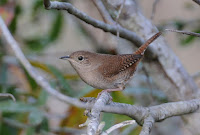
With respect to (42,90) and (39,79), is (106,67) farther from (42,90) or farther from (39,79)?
(39,79)

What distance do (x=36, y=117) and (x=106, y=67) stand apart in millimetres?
749

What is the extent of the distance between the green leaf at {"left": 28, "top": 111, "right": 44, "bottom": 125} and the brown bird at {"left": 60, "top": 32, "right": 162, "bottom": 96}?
0.52 meters

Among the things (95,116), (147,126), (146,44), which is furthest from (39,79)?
(146,44)

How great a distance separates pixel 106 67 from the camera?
317 centimetres

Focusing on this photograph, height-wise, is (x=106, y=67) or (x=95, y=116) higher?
(x=106, y=67)

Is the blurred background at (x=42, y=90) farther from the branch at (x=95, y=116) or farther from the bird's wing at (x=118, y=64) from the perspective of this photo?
the branch at (x=95, y=116)

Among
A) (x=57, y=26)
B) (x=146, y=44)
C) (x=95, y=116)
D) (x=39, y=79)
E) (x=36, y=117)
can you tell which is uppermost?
(x=57, y=26)

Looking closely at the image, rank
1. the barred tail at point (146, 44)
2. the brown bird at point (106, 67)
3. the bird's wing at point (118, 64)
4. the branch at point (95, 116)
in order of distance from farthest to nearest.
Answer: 1. the bird's wing at point (118, 64)
2. the brown bird at point (106, 67)
3. the barred tail at point (146, 44)
4. the branch at point (95, 116)

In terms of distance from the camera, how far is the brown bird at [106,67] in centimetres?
303

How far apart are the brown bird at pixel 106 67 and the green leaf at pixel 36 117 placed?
519 millimetres

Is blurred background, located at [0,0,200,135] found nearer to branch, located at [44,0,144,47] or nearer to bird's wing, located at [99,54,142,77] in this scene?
bird's wing, located at [99,54,142,77]

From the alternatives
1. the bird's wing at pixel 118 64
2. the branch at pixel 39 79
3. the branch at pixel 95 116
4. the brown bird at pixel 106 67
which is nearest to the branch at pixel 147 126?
the branch at pixel 95 116

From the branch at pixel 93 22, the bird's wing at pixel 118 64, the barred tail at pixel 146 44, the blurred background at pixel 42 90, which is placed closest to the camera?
the branch at pixel 93 22

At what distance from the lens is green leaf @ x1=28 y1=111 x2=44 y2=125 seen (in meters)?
3.16
